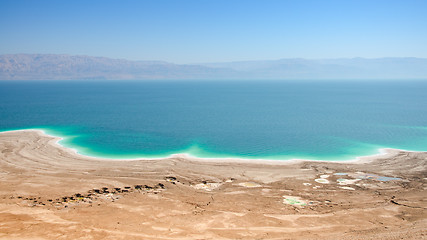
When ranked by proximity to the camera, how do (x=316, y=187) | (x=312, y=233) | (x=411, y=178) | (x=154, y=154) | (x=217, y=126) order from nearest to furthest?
(x=312, y=233)
(x=316, y=187)
(x=411, y=178)
(x=154, y=154)
(x=217, y=126)

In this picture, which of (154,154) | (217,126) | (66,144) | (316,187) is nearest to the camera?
(316,187)

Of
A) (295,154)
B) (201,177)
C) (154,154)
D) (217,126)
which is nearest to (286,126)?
(217,126)

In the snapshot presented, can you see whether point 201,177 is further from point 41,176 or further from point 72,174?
point 41,176

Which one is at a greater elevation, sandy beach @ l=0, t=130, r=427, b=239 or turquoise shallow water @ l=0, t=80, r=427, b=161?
turquoise shallow water @ l=0, t=80, r=427, b=161

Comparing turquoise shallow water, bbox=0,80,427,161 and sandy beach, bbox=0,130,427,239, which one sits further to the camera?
turquoise shallow water, bbox=0,80,427,161

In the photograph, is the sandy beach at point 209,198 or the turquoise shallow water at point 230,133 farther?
the turquoise shallow water at point 230,133

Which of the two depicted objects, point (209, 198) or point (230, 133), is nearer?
point (209, 198)

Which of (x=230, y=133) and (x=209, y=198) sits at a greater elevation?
(x=230, y=133)

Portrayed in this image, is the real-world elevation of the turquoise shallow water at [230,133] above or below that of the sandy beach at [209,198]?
above
